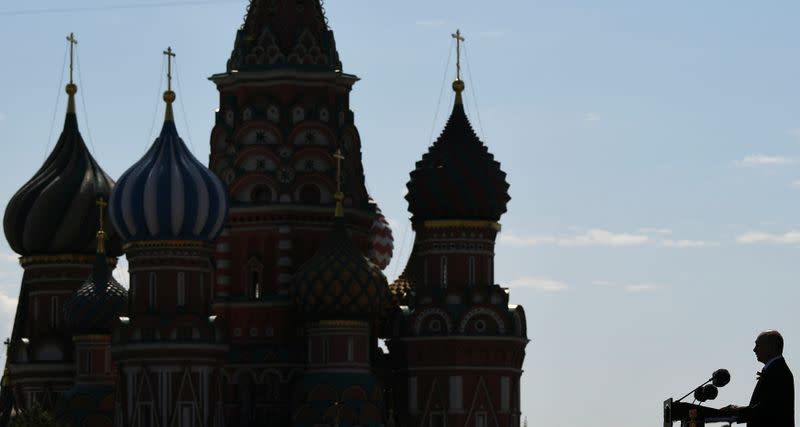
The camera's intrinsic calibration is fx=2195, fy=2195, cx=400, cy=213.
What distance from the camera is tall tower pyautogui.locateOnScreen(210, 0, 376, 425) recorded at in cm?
6284

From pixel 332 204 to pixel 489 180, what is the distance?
15.3 ft

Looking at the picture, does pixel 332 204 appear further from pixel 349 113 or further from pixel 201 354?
pixel 201 354

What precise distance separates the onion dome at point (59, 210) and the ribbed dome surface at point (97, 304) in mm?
3408

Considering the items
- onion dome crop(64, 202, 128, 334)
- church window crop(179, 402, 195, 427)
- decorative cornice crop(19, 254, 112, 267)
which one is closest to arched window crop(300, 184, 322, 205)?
onion dome crop(64, 202, 128, 334)

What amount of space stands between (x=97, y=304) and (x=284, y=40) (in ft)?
30.9

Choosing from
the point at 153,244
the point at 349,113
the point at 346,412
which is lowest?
the point at 346,412

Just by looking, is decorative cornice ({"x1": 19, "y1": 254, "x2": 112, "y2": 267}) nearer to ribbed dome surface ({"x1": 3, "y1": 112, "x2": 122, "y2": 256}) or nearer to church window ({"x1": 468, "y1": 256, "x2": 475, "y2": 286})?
ribbed dome surface ({"x1": 3, "y1": 112, "x2": 122, "y2": 256})

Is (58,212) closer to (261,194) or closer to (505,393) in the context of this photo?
(261,194)

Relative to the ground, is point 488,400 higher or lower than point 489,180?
lower

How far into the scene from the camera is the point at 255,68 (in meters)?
63.4

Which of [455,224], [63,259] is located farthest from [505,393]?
[63,259]

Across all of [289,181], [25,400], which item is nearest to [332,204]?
[289,181]

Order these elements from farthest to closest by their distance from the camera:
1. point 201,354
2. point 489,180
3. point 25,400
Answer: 1. point 25,400
2. point 489,180
3. point 201,354

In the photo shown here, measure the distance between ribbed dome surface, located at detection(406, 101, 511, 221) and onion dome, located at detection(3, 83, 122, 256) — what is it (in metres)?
11.1
